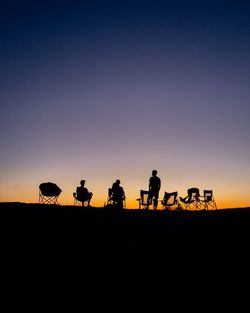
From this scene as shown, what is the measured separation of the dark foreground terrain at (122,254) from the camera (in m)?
4.41

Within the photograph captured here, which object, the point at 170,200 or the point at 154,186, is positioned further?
the point at 170,200

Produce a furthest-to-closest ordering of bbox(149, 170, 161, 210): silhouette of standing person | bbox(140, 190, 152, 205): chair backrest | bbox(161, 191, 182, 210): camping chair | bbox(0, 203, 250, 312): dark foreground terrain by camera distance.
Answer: bbox(161, 191, 182, 210): camping chair < bbox(140, 190, 152, 205): chair backrest < bbox(149, 170, 161, 210): silhouette of standing person < bbox(0, 203, 250, 312): dark foreground terrain

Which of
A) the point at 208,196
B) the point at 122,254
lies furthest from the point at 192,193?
the point at 122,254

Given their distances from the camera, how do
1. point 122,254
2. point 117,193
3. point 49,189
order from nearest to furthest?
point 122,254 < point 117,193 < point 49,189

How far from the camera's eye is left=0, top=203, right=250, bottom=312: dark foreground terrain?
173 inches

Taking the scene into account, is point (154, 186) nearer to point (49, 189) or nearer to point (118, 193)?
point (118, 193)

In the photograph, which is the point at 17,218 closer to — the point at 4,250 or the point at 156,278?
the point at 4,250

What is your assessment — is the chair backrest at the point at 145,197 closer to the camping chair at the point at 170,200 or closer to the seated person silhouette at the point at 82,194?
the camping chair at the point at 170,200

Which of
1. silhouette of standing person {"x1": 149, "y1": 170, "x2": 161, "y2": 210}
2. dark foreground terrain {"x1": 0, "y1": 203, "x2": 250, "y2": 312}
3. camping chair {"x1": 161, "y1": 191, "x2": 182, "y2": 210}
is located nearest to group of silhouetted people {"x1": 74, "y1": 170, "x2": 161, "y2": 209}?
silhouette of standing person {"x1": 149, "y1": 170, "x2": 161, "y2": 210}

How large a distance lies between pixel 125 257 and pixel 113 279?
2.44ft

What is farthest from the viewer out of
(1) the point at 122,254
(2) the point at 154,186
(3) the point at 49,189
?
(3) the point at 49,189

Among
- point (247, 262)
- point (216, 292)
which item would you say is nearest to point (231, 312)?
point (216, 292)

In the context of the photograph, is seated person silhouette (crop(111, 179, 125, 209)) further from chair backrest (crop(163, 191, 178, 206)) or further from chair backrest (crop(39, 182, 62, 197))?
chair backrest (crop(39, 182, 62, 197))

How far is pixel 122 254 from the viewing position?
5.29 meters
